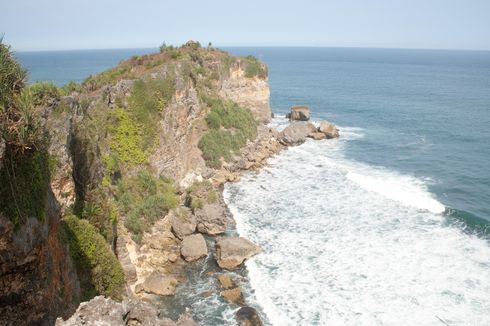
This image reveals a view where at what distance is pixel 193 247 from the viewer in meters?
27.3

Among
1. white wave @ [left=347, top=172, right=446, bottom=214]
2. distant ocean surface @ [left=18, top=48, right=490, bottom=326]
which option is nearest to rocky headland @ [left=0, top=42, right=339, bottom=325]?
distant ocean surface @ [left=18, top=48, right=490, bottom=326]

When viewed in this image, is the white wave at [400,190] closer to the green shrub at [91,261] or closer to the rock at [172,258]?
the rock at [172,258]

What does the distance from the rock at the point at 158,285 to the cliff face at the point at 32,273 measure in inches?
400

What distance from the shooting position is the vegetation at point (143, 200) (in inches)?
1114

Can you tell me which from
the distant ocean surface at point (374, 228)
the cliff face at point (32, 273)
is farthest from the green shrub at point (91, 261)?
the distant ocean surface at point (374, 228)

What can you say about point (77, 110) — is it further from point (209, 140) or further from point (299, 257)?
point (209, 140)

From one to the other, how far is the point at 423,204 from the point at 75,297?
3090cm

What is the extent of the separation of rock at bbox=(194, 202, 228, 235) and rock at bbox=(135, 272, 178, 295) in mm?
6529

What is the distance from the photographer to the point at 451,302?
2305 cm

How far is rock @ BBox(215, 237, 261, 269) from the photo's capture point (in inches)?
1031

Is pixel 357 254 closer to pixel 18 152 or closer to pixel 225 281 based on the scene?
pixel 225 281

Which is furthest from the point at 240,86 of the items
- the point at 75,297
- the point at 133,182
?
the point at 75,297

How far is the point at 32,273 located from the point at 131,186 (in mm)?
19903

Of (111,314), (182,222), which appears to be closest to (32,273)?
(111,314)
